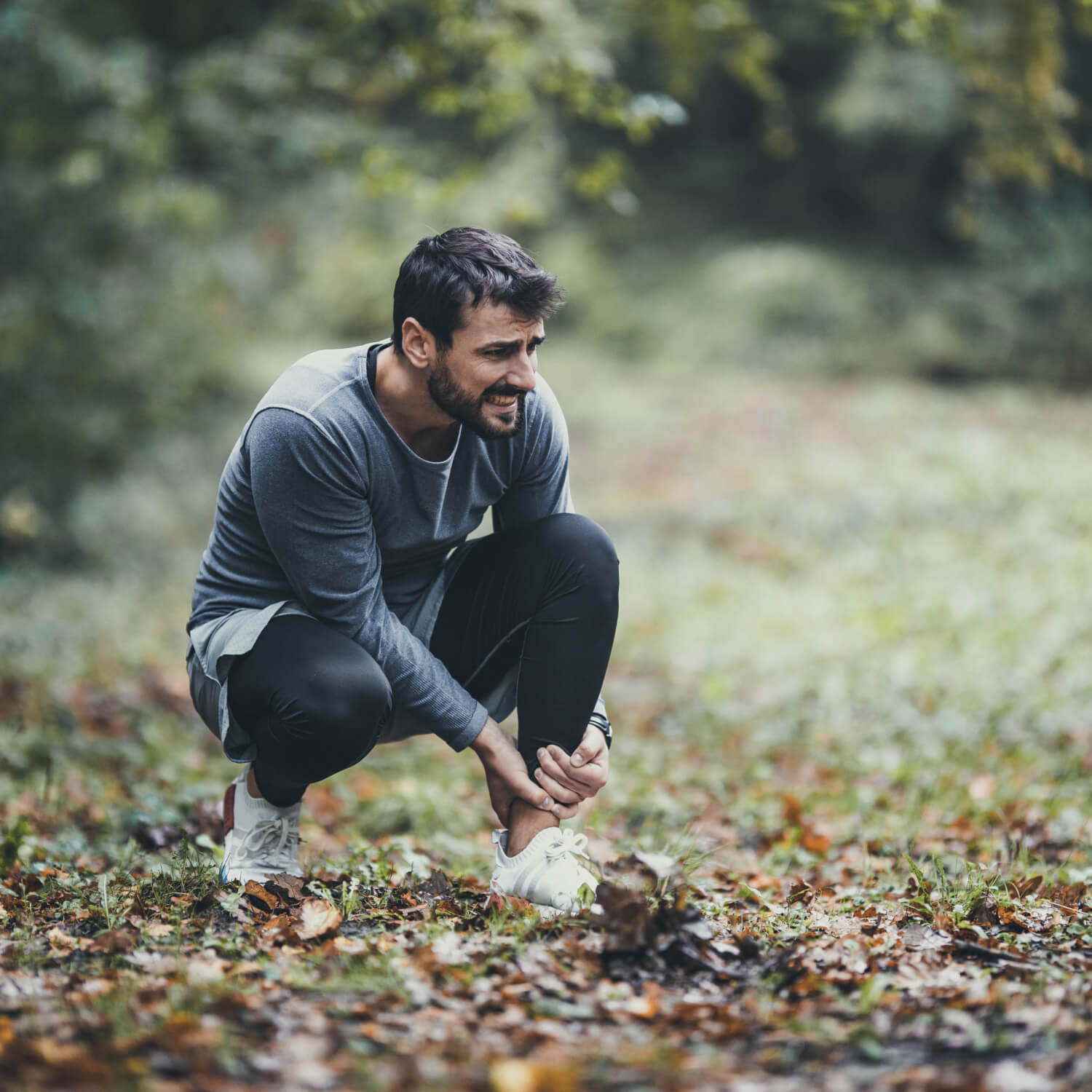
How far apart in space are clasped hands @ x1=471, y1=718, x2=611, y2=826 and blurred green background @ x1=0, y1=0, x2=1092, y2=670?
316 centimetres

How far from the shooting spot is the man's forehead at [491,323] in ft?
Result: 7.86

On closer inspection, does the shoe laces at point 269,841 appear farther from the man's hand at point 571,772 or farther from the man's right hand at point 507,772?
the man's hand at point 571,772

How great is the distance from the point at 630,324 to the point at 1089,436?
26.5 ft

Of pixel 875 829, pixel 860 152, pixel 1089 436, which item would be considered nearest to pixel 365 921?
pixel 875 829

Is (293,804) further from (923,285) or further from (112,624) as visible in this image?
(923,285)

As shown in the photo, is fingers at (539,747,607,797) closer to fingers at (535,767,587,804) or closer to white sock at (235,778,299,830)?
fingers at (535,767,587,804)

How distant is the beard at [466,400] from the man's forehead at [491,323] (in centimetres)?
8

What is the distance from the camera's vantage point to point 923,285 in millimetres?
16922

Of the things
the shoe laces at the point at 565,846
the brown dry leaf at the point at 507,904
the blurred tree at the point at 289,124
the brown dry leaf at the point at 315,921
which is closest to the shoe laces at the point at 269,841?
the brown dry leaf at the point at 315,921

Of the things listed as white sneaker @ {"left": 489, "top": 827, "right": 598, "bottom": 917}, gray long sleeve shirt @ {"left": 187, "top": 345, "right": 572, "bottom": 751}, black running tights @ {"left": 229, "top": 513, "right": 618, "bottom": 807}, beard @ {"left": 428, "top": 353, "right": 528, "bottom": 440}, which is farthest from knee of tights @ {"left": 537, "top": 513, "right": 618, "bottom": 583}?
white sneaker @ {"left": 489, "top": 827, "right": 598, "bottom": 917}

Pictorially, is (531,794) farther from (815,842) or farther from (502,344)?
(815,842)

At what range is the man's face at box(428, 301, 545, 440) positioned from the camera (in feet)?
7.91

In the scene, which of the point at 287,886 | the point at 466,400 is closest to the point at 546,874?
the point at 287,886

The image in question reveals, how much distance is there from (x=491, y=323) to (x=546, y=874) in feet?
3.93
